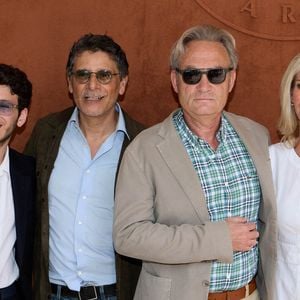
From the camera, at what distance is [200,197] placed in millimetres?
Result: 2537

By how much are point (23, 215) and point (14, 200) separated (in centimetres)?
9

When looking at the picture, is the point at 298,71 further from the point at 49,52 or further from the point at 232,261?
the point at 49,52

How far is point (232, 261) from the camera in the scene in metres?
2.53

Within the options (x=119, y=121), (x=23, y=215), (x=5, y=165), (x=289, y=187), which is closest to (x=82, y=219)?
(x=23, y=215)

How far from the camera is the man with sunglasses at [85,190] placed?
2.95 metres

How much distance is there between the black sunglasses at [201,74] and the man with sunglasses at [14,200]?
0.89 meters

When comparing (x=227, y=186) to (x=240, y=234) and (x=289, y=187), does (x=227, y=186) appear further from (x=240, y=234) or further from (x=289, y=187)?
(x=289, y=187)

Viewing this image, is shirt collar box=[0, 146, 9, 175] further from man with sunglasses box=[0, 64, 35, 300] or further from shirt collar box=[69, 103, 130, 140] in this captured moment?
shirt collar box=[69, 103, 130, 140]

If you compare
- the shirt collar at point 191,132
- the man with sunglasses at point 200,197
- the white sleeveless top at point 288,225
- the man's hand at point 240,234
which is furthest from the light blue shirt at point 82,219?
the white sleeveless top at point 288,225

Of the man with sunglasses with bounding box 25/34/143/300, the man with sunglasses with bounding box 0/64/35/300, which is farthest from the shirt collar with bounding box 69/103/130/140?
the man with sunglasses with bounding box 0/64/35/300

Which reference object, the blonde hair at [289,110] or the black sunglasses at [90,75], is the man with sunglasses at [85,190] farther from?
the blonde hair at [289,110]

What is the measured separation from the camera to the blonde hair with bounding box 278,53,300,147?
2.88 m

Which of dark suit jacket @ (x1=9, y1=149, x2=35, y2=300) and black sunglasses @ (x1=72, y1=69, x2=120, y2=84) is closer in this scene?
dark suit jacket @ (x1=9, y1=149, x2=35, y2=300)

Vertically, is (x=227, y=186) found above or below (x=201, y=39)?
below
